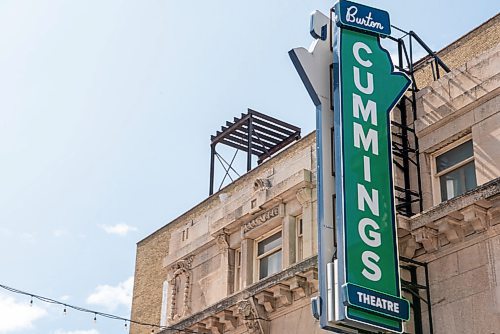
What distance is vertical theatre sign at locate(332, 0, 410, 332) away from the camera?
50.0ft

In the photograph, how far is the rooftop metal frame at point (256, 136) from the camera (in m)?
28.9

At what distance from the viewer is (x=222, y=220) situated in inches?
883

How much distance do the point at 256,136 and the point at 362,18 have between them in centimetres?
1152

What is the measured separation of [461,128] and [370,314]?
4278 mm

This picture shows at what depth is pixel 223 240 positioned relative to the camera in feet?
73.1

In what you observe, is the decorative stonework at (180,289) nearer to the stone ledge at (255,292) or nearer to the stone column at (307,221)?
the stone ledge at (255,292)

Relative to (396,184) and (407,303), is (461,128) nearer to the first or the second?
(396,184)

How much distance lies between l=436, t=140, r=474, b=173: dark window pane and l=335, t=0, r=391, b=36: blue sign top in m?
2.67

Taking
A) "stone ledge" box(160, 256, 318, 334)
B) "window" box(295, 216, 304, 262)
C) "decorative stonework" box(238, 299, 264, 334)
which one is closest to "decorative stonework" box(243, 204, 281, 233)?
"window" box(295, 216, 304, 262)

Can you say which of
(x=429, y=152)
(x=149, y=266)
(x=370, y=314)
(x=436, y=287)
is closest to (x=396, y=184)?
(x=429, y=152)

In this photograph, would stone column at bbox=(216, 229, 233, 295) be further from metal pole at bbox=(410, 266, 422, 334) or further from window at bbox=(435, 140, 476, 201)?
window at bbox=(435, 140, 476, 201)

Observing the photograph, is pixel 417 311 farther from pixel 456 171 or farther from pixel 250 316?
pixel 250 316

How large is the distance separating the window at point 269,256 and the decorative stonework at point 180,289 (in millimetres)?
2626

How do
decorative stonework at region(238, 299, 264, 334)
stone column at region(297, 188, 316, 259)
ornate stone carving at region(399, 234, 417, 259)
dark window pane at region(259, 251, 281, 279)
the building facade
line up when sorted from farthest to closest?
dark window pane at region(259, 251, 281, 279) < decorative stonework at region(238, 299, 264, 334) < stone column at region(297, 188, 316, 259) < ornate stone carving at region(399, 234, 417, 259) < the building facade
